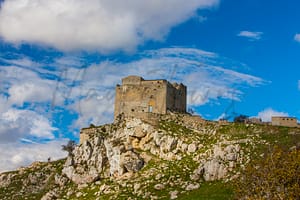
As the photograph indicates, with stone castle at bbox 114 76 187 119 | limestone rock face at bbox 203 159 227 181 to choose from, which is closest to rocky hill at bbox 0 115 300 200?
limestone rock face at bbox 203 159 227 181

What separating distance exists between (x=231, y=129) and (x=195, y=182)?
16110 millimetres

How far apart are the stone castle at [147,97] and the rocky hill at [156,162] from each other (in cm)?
383

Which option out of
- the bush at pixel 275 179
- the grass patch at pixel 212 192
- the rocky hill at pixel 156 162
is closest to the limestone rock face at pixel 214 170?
the rocky hill at pixel 156 162

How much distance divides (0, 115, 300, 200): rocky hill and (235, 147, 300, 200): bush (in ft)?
54.5

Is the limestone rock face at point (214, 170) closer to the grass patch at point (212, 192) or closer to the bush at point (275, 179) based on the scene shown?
the grass patch at point (212, 192)

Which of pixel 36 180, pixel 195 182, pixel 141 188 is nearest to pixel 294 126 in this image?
pixel 195 182

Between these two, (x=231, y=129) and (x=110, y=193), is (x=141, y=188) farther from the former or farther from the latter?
(x=231, y=129)

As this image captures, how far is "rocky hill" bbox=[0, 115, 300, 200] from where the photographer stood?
6109 cm

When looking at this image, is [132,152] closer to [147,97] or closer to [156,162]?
[156,162]

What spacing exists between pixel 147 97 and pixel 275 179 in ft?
180

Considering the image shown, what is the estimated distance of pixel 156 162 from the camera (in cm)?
7238

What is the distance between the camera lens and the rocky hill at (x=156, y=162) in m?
61.1

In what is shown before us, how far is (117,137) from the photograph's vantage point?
82.0 metres

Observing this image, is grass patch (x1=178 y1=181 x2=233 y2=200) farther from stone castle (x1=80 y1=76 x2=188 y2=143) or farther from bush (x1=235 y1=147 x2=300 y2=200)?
stone castle (x1=80 y1=76 x2=188 y2=143)
